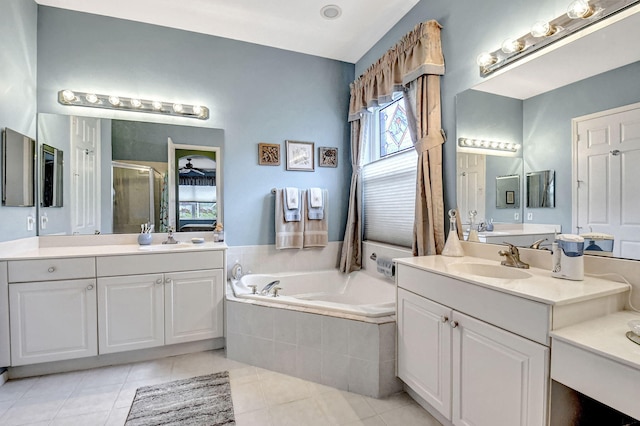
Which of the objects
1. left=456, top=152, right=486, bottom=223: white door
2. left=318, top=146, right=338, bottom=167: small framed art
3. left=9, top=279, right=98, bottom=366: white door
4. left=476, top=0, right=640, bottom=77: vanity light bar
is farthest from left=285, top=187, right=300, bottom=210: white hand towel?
left=476, top=0, right=640, bottom=77: vanity light bar

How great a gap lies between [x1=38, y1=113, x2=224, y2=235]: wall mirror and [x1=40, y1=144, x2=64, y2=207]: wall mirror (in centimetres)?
3

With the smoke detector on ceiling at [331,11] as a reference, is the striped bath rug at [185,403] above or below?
below

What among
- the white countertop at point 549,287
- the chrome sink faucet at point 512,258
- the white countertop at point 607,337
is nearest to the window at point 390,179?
the chrome sink faucet at point 512,258

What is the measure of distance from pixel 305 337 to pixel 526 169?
1.71m

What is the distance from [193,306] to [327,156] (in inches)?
77.8

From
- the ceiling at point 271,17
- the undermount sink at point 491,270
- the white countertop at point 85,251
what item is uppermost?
the ceiling at point 271,17

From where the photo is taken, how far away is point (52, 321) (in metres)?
1.96

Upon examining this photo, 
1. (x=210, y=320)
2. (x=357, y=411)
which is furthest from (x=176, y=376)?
(x=357, y=411)

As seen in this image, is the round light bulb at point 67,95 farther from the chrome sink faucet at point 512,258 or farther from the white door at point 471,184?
the chrome sink faucet at point 512,258

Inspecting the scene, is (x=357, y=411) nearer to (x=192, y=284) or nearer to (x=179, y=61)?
(x=192, y=284)

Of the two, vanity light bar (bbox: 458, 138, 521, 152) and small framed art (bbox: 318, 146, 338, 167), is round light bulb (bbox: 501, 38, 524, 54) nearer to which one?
vanity light bar (bbox: 458, 138, 521, 152)

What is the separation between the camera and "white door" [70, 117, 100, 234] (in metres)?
2.42

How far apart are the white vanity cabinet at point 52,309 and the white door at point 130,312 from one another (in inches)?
2.5

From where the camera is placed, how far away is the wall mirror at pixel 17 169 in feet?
6.39
